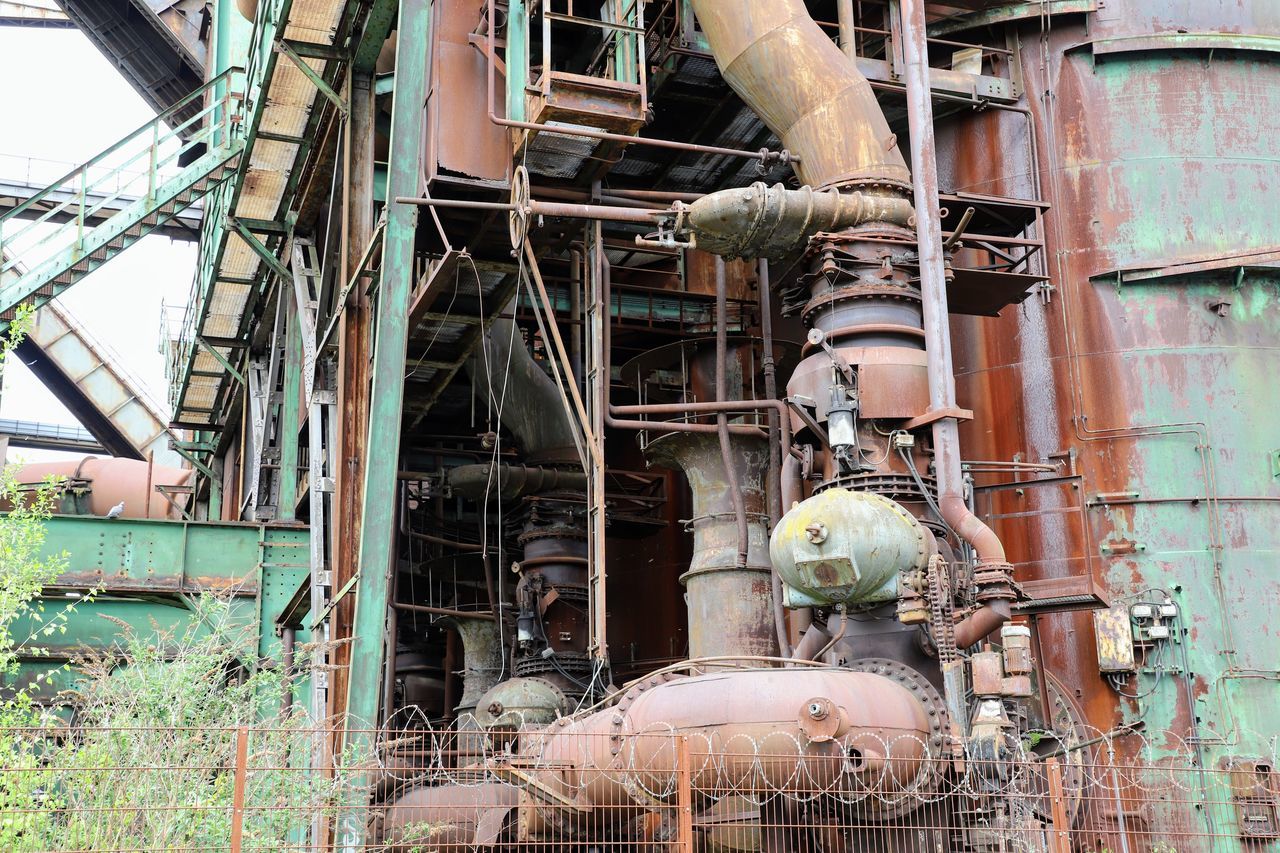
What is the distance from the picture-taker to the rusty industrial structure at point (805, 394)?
1136 cm

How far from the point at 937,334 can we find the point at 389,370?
5758mm

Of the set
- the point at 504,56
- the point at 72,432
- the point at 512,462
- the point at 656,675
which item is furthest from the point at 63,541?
the point at 72,432

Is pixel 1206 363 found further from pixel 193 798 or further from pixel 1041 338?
pixel 193 798

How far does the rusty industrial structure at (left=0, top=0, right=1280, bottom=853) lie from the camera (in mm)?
11359

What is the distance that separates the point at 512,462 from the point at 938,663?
9.88m

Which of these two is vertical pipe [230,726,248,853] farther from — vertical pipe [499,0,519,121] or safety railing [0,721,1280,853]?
vertical pipe [499,0,519,121]

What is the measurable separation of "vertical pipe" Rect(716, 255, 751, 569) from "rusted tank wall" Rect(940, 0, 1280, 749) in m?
3.20

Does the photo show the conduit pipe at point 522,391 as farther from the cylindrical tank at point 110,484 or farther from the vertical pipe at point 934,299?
the cylindrical tank at point 110,484

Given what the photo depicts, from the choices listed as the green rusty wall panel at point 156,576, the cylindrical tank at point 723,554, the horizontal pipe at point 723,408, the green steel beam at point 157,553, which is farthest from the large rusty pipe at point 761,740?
the green steel beam at point 157,553

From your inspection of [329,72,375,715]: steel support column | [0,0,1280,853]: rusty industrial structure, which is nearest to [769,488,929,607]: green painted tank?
[0,0,1280,853]: rusty industrial structure

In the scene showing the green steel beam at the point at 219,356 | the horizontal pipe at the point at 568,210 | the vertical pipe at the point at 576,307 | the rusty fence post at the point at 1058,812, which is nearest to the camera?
the rusty fence post at the point at 1058,812

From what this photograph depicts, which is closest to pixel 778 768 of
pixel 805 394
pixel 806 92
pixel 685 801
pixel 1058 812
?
pixel 685 801

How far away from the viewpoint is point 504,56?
16.0 metres

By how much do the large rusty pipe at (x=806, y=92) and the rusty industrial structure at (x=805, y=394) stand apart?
4 centimetres
